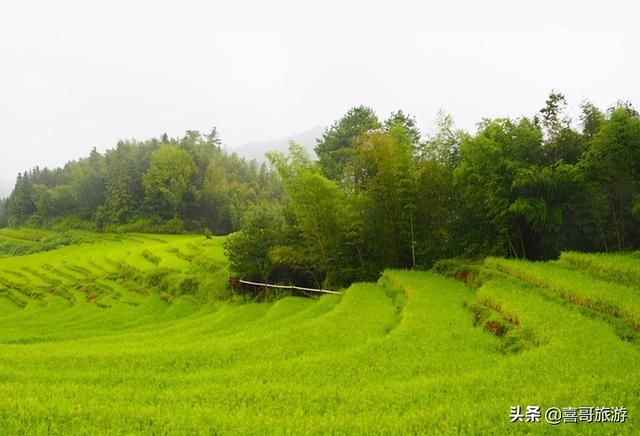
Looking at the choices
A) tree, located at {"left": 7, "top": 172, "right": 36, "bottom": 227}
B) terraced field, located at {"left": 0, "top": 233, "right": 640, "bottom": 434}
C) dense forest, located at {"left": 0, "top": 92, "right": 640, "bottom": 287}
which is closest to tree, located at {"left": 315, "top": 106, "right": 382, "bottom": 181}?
dense forest, located at {"left": 0, "top": 92, "right": 640, "bottom": 287}

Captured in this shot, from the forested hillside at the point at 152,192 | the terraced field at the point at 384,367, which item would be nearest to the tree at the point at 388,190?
the terraced field at the point at 384,367

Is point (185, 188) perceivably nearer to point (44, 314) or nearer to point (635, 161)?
point (44, 314)

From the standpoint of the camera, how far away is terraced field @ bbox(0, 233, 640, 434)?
19.0ft

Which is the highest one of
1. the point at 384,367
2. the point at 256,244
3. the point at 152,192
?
the point at 152,192

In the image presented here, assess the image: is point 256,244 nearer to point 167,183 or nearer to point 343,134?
point 343,134

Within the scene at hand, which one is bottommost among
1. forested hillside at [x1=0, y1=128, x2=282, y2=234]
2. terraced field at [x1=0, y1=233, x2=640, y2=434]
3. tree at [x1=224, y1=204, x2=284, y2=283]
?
terraced field at [x1=0, y1=233, x2=640, y2=434]

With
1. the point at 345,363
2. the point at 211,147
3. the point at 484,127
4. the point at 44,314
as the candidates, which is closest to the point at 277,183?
the point at 211,147

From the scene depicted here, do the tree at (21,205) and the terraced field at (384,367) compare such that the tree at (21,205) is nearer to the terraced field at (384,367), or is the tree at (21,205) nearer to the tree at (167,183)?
the tree at (167,183)

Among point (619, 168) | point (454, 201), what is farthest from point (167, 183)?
point (619, 168)

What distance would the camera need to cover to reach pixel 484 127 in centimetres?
2084

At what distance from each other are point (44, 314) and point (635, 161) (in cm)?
3049

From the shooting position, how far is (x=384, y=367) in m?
8.41

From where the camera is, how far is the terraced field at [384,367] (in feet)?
19.0

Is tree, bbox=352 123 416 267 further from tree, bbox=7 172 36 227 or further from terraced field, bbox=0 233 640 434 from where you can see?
tree, bbox=7 172 36 227
